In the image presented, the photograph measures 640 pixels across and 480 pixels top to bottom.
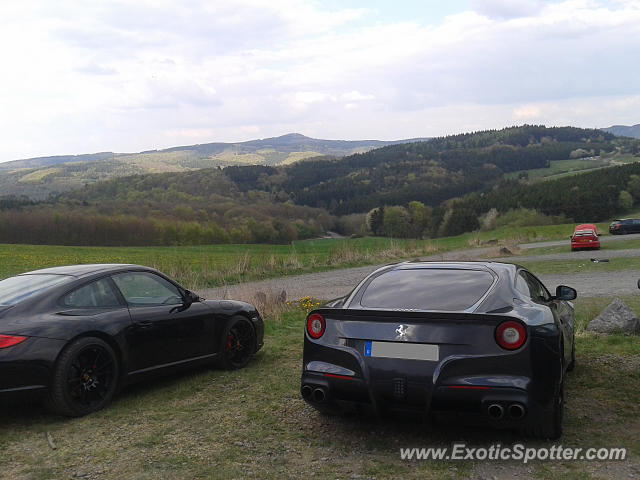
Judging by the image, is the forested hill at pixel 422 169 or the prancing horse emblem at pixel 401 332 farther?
the forested hill at pixel 422 169

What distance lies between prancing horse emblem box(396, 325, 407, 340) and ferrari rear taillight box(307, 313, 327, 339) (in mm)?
663

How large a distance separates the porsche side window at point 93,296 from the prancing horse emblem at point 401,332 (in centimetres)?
302

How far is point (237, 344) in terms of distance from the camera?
736 centimetres

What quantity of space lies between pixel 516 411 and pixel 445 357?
0.60 m

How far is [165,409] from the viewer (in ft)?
18.6

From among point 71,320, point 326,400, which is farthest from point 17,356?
point 326,400

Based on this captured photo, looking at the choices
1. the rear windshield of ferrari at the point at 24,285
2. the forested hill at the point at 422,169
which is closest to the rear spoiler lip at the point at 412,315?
the rear windshield of ferrari at the point at 24,285

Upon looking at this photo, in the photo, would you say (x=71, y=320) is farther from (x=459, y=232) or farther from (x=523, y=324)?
(x=459, y=232)

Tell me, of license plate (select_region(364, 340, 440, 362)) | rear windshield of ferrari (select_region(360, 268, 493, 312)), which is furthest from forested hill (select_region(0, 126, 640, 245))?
license plate (select_region(364, 340, 440, 362))

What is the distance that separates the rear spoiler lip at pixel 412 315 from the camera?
425 centimetres

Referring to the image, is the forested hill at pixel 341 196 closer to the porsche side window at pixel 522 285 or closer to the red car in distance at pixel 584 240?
the red car in distance at pixel 584 240

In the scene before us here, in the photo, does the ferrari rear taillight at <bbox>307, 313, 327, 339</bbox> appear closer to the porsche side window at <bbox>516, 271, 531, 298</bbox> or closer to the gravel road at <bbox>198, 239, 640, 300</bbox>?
the porsche side window at <bbox>516, 271, 531, 298</bbox>

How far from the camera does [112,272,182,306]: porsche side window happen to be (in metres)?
6.13

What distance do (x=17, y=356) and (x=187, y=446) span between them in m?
1.64
